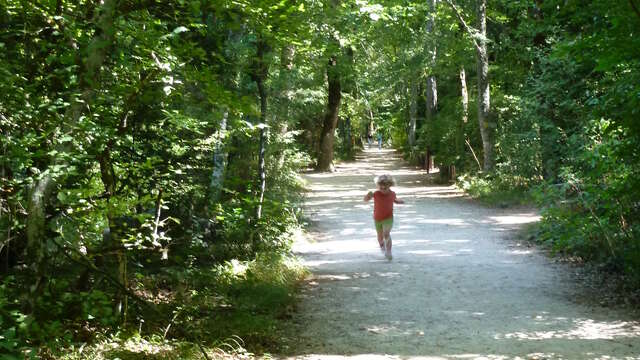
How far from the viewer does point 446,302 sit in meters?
8.45

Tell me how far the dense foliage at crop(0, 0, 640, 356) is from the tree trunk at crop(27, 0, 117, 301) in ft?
0.05

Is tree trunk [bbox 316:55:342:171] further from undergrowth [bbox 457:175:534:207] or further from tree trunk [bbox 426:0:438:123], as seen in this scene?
undergrowth [bbox 457:175:534:207]

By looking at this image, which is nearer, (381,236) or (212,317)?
(212,317)

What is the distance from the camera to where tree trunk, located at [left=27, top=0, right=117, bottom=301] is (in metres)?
4.29

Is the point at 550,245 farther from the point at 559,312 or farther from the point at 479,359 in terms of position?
the point at 479,359

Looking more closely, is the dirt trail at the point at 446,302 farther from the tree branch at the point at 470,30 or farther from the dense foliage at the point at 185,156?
the tree branch at the point at 470,30

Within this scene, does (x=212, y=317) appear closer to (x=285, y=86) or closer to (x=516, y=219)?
(x=285, y=86)

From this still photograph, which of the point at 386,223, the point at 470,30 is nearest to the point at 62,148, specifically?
the point at 386,223

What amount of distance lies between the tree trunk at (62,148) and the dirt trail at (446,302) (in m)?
3.04

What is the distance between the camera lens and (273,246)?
10.7 metres

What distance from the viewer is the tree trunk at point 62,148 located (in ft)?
14.1

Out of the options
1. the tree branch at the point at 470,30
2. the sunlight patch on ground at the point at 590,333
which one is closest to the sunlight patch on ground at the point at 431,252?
the sunlight patch on ground at the point at 590,333

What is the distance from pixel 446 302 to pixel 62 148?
582 centimetres

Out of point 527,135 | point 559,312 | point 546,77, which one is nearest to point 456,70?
point 527,135
